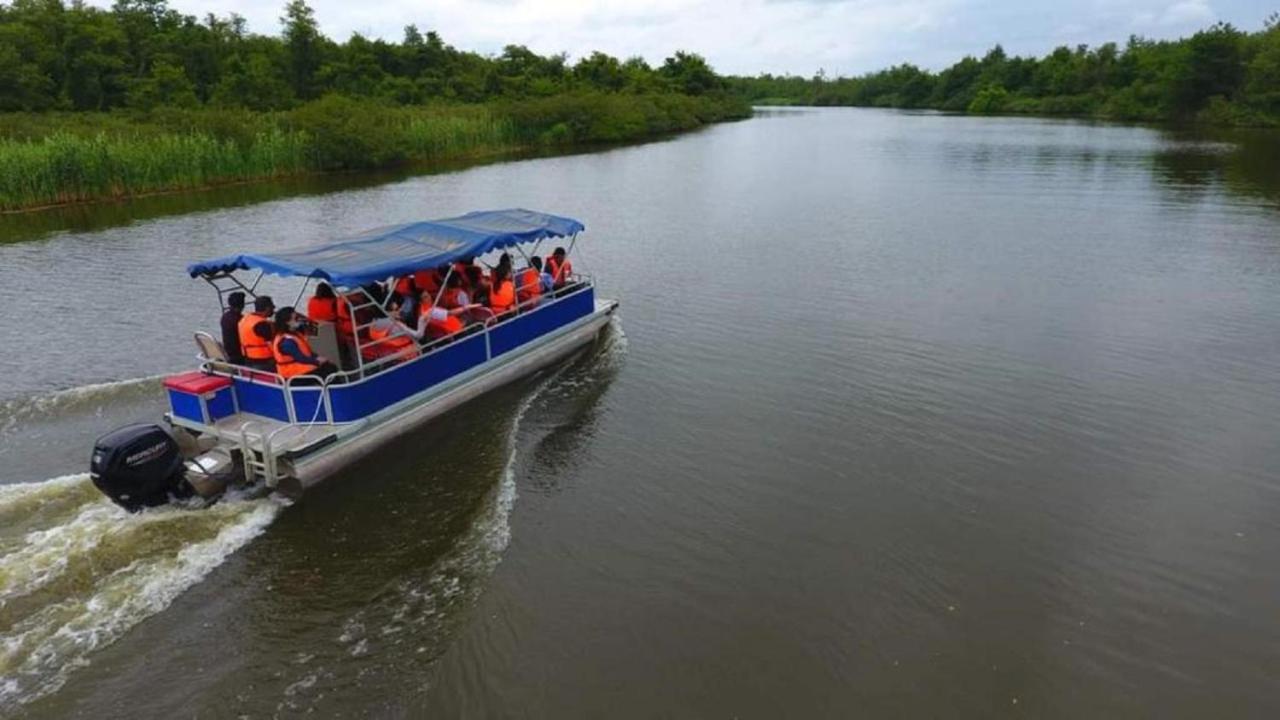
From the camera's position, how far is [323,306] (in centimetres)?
1103

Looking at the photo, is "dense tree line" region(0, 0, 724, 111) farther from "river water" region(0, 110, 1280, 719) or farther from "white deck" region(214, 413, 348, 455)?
"white deck" region(214, 413, 348, 455)

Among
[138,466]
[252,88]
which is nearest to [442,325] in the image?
[138,466]

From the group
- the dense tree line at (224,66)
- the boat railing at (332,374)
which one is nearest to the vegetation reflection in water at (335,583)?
the boat railing at (332,374)

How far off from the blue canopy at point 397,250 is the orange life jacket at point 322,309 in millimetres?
726

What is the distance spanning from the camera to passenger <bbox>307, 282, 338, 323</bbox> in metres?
11.0

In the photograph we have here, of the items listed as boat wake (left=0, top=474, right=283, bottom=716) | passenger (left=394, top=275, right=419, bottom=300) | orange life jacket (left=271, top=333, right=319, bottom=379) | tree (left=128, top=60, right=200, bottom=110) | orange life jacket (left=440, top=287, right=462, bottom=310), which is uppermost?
tree (left=128, top=60, right=200, bottom=110)

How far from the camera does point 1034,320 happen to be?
51.0ft

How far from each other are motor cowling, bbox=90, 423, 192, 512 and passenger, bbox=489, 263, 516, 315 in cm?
513

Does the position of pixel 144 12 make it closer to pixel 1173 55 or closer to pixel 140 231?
pixel 140 231

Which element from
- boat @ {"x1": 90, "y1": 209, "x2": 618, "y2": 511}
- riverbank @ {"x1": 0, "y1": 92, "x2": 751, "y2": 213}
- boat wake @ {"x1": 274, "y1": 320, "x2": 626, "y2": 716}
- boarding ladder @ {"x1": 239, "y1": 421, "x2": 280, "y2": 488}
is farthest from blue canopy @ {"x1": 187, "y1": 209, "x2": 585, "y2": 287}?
riverbank @ {"x1": 0, "y1": 92, "x2": 751, "y2": 213}

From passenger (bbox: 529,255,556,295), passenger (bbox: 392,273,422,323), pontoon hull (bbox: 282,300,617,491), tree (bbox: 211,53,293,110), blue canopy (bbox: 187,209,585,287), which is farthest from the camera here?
tree (bbox: 211,53,293,110)

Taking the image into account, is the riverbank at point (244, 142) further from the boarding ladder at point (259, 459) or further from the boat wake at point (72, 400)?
the boarding ladder at point (259, 459)

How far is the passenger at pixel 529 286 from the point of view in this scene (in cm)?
1341

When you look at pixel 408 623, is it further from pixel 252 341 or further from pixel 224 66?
pixel 224 66
